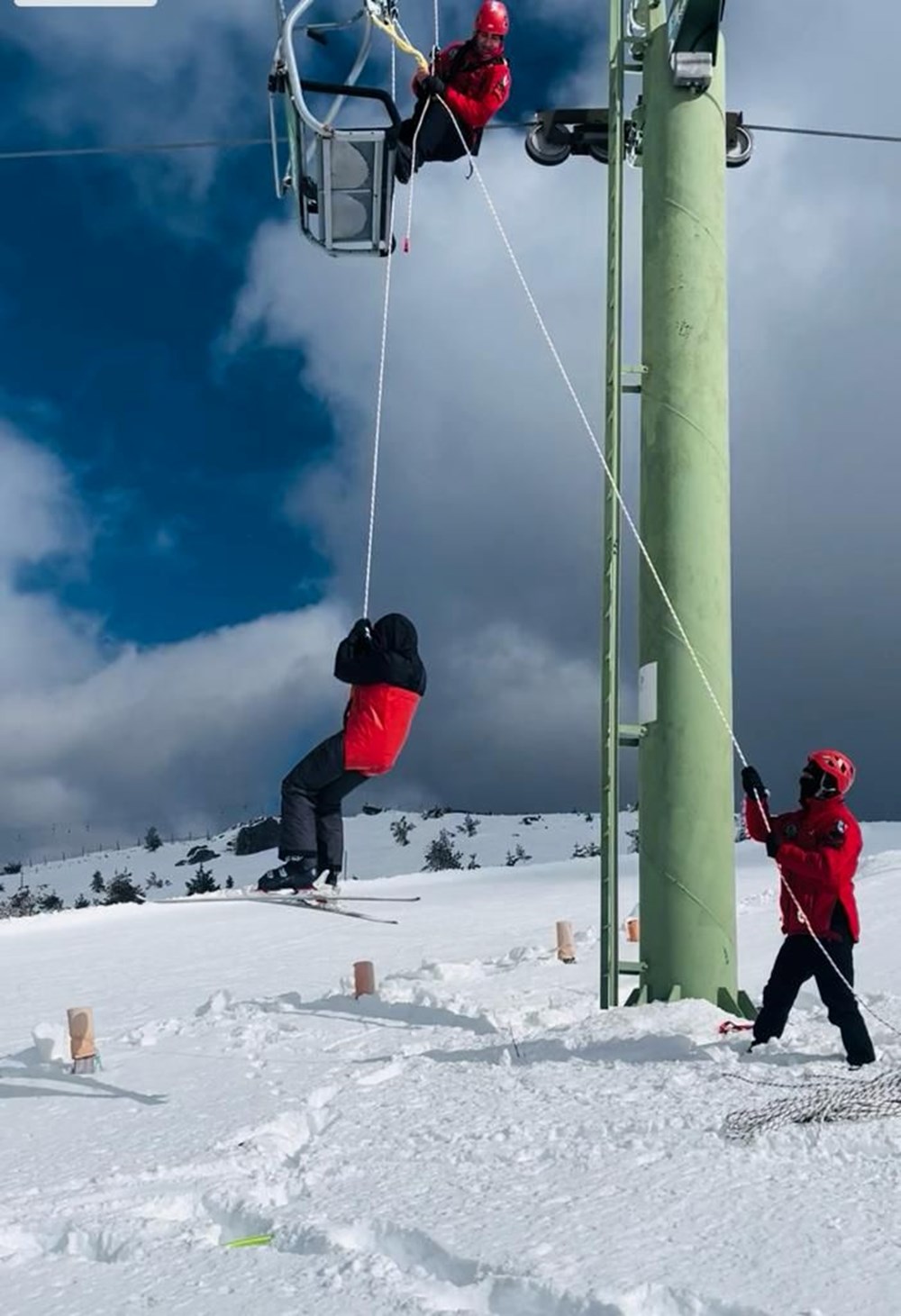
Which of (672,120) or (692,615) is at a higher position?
(672,120)

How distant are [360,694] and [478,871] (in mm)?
9759

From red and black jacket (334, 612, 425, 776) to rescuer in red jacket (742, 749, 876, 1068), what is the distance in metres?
4.79

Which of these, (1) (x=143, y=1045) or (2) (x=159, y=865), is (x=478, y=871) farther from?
(2) (x=159, y=865)

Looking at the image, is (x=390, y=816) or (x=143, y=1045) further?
(x=390, y=816)

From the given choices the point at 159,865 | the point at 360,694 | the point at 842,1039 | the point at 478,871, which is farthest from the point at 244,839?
the point at 842,1039

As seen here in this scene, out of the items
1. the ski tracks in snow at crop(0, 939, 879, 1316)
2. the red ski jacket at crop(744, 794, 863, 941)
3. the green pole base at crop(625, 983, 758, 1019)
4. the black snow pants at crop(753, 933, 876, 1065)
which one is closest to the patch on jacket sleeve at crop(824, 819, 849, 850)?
the red ski jacket at crop(744, 794, 863, 941)

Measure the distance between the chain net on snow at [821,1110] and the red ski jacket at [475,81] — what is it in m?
7.62

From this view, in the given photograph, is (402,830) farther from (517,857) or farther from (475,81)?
(475,81)

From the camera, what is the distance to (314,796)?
11.9 metres

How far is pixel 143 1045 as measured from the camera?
24.8 feet

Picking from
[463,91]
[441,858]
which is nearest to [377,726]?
[463,91]

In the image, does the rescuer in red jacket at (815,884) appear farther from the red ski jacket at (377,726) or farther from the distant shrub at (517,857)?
the distant shrub at (517,857)

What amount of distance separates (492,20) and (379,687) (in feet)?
17.7

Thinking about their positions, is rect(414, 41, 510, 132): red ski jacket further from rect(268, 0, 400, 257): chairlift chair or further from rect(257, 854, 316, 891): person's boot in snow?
rect(257, 854, 316, 891): person's boot in snow
